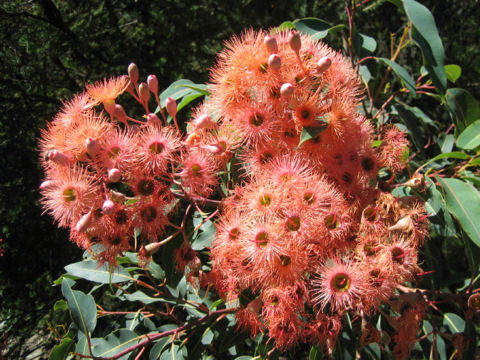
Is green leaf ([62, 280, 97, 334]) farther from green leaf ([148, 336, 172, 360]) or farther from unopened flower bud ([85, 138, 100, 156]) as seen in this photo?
unopened flower bud ([85, 138, 100, 156])

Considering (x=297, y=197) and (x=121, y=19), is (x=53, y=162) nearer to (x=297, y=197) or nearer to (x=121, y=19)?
(x=297, y=197)

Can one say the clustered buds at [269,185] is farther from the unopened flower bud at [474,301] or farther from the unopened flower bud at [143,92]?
the unopened flower bud at [474,301]

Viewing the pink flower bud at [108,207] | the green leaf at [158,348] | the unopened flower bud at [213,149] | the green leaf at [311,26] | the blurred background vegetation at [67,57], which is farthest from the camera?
the blurred background vegetation at [67,57]

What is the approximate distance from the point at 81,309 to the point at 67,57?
2276mm

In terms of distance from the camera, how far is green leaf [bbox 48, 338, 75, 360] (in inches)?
45.8

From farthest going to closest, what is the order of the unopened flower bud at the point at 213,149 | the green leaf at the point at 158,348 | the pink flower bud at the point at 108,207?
the green leaf at the point at 158,348
the unopened flower bud at the point at 213,149
the pink flower bud at the point at 108,207

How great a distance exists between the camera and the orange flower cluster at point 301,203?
1.08 metres

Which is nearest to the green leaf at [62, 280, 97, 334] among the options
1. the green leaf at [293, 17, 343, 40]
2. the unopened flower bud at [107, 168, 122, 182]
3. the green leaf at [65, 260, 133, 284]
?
the green leaf at [65, 260, 133, 284]

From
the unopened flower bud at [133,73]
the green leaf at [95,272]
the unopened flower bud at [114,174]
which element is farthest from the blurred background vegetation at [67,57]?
the unopened flower bud at [114,174]

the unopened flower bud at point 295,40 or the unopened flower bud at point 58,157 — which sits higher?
the unopened flower bud at point 295,40

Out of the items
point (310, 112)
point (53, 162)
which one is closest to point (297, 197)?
point (310, 112)

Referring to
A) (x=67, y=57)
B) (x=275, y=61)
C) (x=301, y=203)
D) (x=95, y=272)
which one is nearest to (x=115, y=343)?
(x=95, y=272)

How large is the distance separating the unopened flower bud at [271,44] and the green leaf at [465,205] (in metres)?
0.66

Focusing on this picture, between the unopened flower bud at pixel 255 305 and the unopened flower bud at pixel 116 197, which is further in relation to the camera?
the unopened flower bud at pixel 255 305
